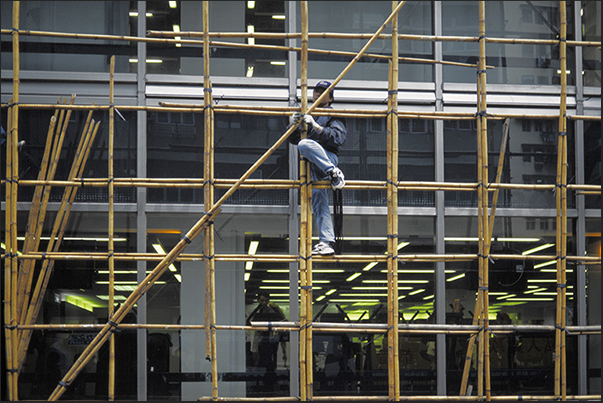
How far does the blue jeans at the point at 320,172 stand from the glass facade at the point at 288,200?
0.91 m

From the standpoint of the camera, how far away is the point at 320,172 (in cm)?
759

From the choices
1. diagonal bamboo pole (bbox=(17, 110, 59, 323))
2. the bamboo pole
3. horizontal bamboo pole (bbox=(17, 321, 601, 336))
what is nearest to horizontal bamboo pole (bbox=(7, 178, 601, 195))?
diagonal bamboo pole (bbox=(17, 110, 59, 323))

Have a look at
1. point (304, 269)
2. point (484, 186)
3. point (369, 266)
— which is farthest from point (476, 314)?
point (304, 269)

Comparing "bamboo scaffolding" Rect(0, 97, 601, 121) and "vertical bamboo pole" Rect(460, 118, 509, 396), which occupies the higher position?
"bamboo scaffolding" Rect(0, 97, 601, 121)

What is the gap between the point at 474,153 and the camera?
9.04 metres

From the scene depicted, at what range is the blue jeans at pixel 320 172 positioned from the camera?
24.0 ft

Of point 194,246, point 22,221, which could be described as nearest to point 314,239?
point 194,246

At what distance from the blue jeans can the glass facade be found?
3.00 feet

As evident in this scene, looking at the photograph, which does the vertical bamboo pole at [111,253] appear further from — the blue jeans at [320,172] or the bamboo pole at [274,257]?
the blue jeans at [320,172]

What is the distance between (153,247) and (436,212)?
3.30 metres

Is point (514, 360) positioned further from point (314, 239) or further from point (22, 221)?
point (22, 221)

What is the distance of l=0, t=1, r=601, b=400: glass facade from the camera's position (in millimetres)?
8500

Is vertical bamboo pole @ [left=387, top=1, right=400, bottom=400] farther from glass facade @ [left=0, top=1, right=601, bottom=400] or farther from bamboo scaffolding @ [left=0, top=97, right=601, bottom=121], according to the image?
glass facade @ [left=0, top=1, right=601, bottom=400]

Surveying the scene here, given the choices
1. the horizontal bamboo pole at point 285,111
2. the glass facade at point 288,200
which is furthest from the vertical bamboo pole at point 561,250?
the glass facade at point 288,200
